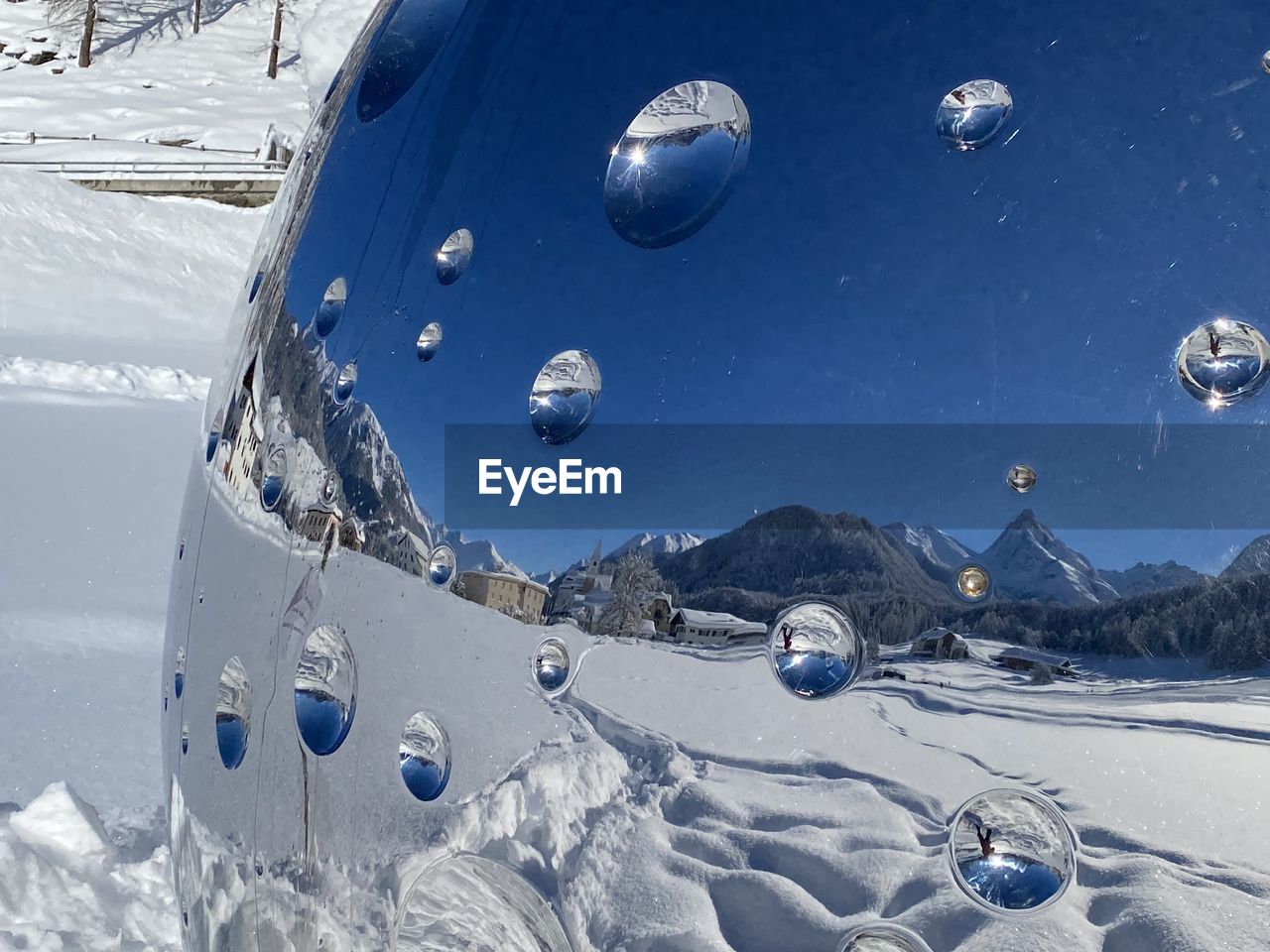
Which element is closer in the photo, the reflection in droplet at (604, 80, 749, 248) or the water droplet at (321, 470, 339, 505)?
the reflection in droplet at (604, 80, 749, 248)

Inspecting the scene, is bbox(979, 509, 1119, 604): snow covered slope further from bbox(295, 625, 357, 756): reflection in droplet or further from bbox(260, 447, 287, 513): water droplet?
bbox(260, 447, 287, 513): water droplet

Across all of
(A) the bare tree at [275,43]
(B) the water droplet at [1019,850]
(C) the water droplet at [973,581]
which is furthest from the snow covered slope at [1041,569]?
(A) the bare tree at [275,43]

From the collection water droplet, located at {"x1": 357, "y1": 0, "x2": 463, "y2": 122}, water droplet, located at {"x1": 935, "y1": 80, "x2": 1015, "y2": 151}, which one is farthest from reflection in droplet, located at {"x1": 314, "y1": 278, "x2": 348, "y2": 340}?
water droplet, located at {"x1": 935, "y1": 80, "x2": 1015, "y2": 151}

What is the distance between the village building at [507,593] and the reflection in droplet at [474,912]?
0.19 metres

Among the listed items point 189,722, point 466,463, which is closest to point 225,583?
point 189,722

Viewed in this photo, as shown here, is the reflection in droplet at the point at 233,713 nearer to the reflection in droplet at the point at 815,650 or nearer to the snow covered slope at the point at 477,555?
the snow covered slope at the point at 477,555

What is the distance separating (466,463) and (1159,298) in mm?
488

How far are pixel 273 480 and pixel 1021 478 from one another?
64 centimetres

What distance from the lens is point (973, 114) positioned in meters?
0.87

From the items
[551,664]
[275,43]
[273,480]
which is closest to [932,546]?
[551,664]

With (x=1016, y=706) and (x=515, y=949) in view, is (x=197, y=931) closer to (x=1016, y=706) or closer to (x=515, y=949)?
(x=515, y=949)

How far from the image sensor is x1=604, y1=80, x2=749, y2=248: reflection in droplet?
0.91m

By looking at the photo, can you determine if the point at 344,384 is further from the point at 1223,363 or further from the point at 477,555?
the point at 1223,363

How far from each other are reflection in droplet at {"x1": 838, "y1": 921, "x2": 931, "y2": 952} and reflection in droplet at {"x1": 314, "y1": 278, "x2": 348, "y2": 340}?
0.64 m
